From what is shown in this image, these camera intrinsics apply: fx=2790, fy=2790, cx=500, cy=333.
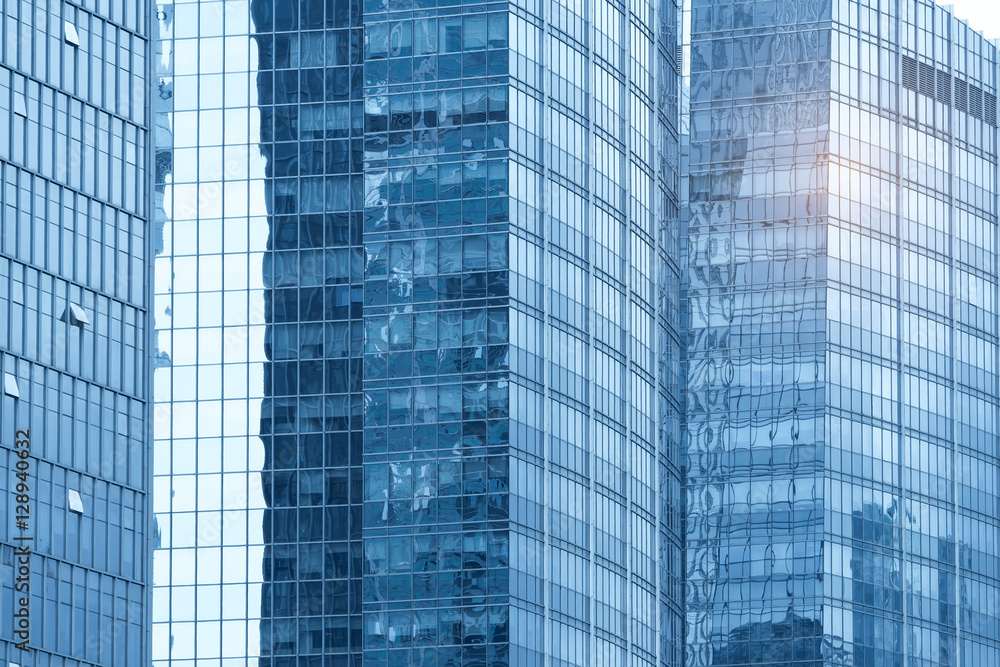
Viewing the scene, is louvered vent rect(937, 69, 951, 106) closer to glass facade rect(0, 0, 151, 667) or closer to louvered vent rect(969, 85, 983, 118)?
louvered vent rect(969, 85, 983, 118)

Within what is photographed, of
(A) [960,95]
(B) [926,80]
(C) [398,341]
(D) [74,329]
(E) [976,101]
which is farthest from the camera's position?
(E) [976,101]

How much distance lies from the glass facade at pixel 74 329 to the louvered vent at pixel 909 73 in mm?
77172

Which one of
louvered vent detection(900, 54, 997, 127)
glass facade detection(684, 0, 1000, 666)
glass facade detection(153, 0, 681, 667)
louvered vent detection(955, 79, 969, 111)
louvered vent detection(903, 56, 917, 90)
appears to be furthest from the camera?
louvered vent detection(955, 79, 969, 111)

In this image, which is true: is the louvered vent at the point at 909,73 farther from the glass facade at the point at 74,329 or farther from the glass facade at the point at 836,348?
the glass facade at the point at 74,329

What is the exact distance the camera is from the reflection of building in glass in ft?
468

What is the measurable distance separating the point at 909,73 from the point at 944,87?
12.0 ft

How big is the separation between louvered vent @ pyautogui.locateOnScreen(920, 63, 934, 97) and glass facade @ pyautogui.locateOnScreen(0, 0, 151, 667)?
78586 mm

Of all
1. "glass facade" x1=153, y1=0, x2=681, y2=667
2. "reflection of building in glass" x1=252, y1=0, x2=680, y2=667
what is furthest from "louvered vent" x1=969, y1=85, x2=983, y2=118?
"reflection of building in glass" x1=252, y1=0, x2=680, y2=667

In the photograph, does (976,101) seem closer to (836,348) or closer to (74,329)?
(836,348)

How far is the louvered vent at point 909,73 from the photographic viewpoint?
173500 millimetres

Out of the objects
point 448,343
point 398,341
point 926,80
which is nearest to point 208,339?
point 398,341

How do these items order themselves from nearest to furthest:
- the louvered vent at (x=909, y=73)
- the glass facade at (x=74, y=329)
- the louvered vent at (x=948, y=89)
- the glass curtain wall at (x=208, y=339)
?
the glass facade at (x=74, y=329) < the glass curtain wall at (x=208, y=339) < the louvered vent at (x=909, y=73) < the louvered vent at (x=948, y=89)

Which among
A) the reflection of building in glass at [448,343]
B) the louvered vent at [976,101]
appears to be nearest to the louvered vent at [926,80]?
the louvered vent at [976,101]

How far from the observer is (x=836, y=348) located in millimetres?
167250
